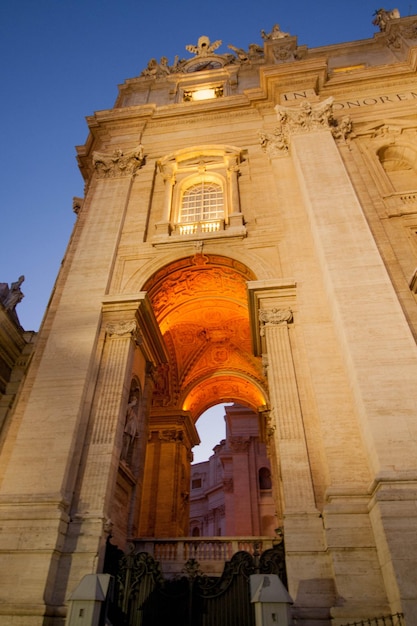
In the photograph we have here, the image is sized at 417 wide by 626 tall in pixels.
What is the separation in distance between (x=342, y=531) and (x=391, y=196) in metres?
10.2

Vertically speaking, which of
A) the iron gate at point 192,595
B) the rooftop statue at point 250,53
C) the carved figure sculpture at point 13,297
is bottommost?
the iron gate at point 192,595

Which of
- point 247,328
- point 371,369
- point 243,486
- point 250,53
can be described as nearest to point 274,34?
point 250,53

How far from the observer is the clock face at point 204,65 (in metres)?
24.5

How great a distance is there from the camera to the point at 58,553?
8.39 m

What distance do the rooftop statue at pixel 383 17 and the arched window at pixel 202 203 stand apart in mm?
Answer: 14007

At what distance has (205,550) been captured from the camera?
10.1 meters

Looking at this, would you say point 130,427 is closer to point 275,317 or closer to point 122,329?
point 122,329

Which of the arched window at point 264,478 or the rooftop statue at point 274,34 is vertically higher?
the rooftop statue at point 274,34

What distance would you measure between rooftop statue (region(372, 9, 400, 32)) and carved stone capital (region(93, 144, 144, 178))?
1504 cm

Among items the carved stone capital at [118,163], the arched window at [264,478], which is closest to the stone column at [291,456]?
the carved stone capital at [118,163]

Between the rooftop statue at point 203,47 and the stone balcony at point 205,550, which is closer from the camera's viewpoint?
the stone balcony at point 205,550

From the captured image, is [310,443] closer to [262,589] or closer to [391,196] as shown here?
[262,589]

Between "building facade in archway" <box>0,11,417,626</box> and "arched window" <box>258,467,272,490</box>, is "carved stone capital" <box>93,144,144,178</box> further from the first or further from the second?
"arched window" <box>258,467,272,490</box>

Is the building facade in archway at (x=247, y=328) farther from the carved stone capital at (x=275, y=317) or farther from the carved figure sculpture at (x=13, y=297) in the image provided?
the carved figure sculpture at (x=13, y=297)
